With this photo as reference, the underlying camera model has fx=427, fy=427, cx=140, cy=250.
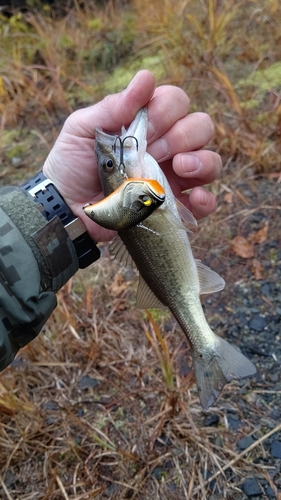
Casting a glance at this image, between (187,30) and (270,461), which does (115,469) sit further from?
(187,30)

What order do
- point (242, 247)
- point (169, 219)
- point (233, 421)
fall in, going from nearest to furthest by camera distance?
1. point (169, 219)
2. point (233, 421)
3. point (242, 247)

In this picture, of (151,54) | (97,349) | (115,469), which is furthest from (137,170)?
(151,54)

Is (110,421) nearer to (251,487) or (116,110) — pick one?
(251,487)

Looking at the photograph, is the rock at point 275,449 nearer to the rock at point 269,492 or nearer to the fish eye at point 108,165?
the rock at point 269,492

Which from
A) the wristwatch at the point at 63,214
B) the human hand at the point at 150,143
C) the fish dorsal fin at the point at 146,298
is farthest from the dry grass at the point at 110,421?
the human hand at the point at 150,143

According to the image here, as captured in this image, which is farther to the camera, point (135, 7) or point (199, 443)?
point (135, 7)

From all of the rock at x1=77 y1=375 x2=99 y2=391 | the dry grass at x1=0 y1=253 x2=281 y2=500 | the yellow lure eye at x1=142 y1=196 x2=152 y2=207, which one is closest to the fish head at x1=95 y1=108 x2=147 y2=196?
the yellow lure eye at x1=142 y1=196 x2=152 y2=207

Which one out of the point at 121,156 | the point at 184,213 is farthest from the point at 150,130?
the point at 184,213
